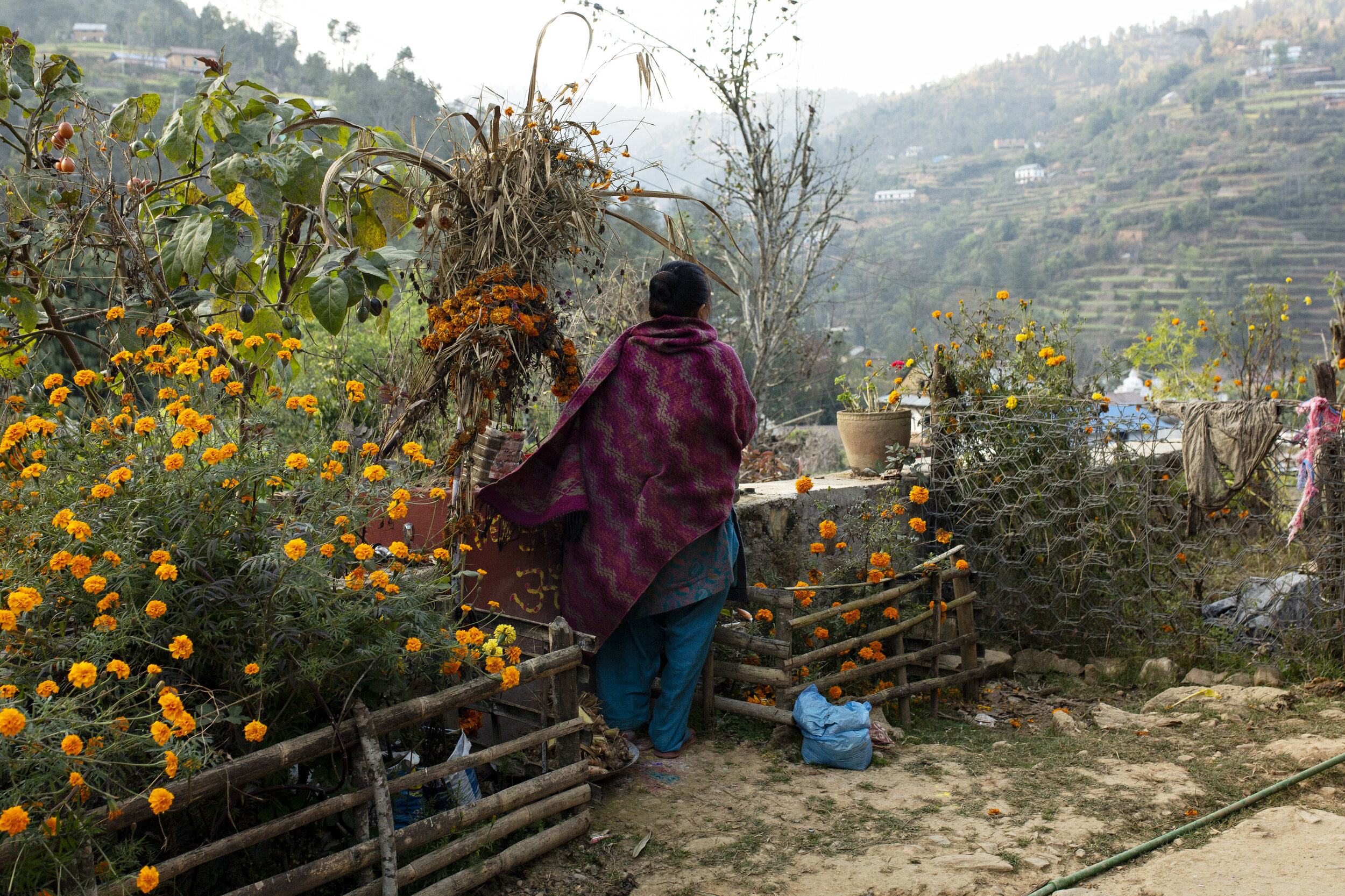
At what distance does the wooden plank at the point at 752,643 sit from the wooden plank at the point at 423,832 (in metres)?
1.01

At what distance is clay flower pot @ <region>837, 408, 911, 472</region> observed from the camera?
4.86 meters

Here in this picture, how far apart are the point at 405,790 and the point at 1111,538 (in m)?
3.68

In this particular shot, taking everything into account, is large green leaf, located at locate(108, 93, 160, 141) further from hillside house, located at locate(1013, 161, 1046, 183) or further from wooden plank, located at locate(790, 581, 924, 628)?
hillside house, located at locate(1013, 161, 1046, 183)

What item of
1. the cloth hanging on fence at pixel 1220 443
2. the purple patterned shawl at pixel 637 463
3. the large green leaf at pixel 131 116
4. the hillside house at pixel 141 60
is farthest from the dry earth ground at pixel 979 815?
the hillside house at pixel 141 60

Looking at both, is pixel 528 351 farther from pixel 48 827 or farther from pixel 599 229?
pixel 48 827

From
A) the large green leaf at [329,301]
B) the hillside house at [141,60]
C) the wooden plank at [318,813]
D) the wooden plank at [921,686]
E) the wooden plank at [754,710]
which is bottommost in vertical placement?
the wooden plank at [921,686]

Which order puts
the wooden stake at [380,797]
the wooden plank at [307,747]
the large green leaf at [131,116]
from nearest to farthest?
the wooden plank at [307,747], the wooden stake at [380,797], the large green leaf at [131,116]

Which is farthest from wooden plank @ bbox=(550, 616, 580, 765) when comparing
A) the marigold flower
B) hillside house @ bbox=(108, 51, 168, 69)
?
hillside house @ bbox=(108, 51, 168, 69)

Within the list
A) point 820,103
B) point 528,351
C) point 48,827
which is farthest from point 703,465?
point 820,103

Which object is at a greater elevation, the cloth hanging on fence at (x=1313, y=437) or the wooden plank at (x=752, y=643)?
the cloth hanging on fence at (x=1313, y=437)

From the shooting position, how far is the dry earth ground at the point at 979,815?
2.44 m

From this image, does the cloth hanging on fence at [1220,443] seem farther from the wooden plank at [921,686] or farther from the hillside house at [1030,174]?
the hillside house at [1030,174]

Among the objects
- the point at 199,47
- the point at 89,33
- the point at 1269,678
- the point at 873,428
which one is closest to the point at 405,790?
the point at 873,428

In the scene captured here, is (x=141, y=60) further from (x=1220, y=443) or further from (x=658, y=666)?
(x=1220, y=443)
